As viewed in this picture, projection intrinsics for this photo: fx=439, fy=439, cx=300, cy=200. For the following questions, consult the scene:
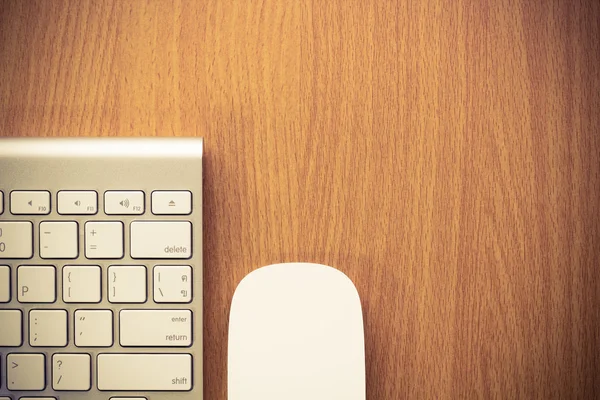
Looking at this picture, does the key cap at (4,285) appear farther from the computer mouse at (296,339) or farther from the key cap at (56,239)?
the computer mouse at (296,339)

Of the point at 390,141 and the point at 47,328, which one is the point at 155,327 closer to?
the point at 47,328

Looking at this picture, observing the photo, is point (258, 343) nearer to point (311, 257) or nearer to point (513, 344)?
point (311, 257)

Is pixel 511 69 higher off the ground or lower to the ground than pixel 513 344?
higher

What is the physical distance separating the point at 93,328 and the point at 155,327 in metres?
0.04

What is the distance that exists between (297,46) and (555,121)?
0.64 feet

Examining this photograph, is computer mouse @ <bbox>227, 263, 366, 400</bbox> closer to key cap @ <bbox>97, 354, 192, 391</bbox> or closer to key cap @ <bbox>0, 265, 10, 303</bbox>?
key cap @ <bbox>97, 354, 192, 391</bbox>

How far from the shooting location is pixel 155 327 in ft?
0.95

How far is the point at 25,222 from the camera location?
0.29 m

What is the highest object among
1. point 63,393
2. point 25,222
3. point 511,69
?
point 511,69

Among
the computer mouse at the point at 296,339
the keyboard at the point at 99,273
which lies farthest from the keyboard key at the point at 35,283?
the computer mouse at the point at 296,339

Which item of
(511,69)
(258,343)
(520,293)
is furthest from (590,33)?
(258,343)

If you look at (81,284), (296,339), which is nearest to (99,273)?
(81,284)

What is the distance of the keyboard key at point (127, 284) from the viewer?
29 centimetres

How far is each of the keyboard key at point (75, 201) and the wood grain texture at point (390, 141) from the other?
0.05 meters
